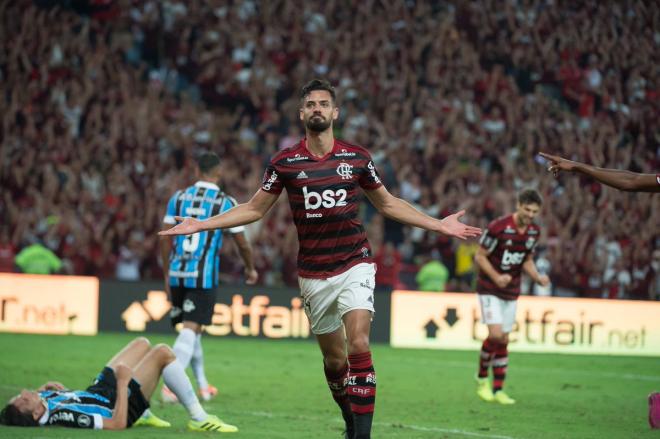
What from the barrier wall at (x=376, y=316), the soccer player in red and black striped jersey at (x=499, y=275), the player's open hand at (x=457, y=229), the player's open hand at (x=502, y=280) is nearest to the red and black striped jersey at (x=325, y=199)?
the player's open hand at (x=457, y=229)

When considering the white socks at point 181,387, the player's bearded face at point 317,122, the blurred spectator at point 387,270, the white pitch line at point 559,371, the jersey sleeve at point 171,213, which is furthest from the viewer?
the blurred spectator at point 387,270

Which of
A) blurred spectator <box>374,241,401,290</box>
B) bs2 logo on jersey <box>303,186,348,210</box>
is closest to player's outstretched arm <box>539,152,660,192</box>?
bs2 logo on jersey <box>303,186,348,210</box>

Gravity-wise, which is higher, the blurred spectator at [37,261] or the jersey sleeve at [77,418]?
the blurred spectator at [37,261]

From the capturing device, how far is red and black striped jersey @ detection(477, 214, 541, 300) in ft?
40.2

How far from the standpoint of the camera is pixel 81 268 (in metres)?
20.7

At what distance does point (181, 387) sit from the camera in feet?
29.0

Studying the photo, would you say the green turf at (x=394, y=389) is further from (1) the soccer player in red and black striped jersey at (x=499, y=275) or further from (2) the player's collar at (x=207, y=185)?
(2) the player's collar at (x=207, y=185)

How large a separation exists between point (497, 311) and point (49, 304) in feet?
30.8

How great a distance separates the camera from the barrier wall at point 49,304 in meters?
18.6

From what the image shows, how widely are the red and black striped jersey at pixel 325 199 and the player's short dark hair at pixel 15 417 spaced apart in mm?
2602

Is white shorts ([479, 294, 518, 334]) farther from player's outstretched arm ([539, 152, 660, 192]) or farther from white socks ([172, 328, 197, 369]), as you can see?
player's outstretched arm ([539, 152, 660, 192])

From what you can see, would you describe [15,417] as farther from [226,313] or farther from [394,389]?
[226,313]

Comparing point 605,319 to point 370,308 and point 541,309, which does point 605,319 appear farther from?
point 370,308

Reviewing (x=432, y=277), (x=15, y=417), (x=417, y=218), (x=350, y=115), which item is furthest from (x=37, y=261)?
(x=417, y=218)
